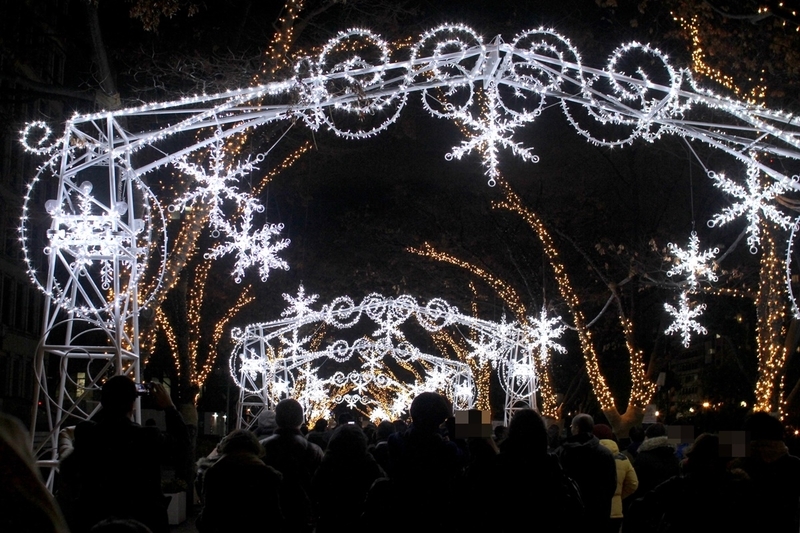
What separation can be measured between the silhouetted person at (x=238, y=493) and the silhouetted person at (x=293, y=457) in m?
1.39

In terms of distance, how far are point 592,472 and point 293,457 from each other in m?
2.48

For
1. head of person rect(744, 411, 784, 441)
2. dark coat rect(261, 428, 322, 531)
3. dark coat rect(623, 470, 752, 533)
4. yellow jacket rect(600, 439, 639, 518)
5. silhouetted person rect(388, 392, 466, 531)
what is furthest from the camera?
yellow jacket rect(600, 439, 639, 518)

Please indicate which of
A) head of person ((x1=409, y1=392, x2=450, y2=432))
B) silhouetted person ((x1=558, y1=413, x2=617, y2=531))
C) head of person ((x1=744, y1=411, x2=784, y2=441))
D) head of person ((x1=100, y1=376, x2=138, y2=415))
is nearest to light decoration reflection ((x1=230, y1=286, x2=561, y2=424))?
silhouetted person ((x1=558, y1=413, x2=617, y2=531))

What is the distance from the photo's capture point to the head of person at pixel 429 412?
5543 millimetres

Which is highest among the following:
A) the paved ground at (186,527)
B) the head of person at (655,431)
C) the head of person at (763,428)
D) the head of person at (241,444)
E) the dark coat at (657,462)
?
the head of person at (763,428)

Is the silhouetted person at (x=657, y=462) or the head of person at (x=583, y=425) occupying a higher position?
the head of person at (x=583, y=425)

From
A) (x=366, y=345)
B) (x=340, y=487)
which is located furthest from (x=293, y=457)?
(x=366, y=345)

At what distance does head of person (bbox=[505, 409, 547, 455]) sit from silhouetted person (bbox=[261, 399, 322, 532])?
2.54 m

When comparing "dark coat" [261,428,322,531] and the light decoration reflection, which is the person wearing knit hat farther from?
the light decoration reflection

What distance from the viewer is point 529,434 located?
5.18 metres

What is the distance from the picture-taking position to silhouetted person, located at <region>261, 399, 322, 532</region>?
7.27m

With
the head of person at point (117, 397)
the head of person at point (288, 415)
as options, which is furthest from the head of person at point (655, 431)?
the head of person at point (117, 397)

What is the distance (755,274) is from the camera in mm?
20688

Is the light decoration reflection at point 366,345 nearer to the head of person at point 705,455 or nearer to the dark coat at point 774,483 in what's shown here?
the dark coat at point 774,483
